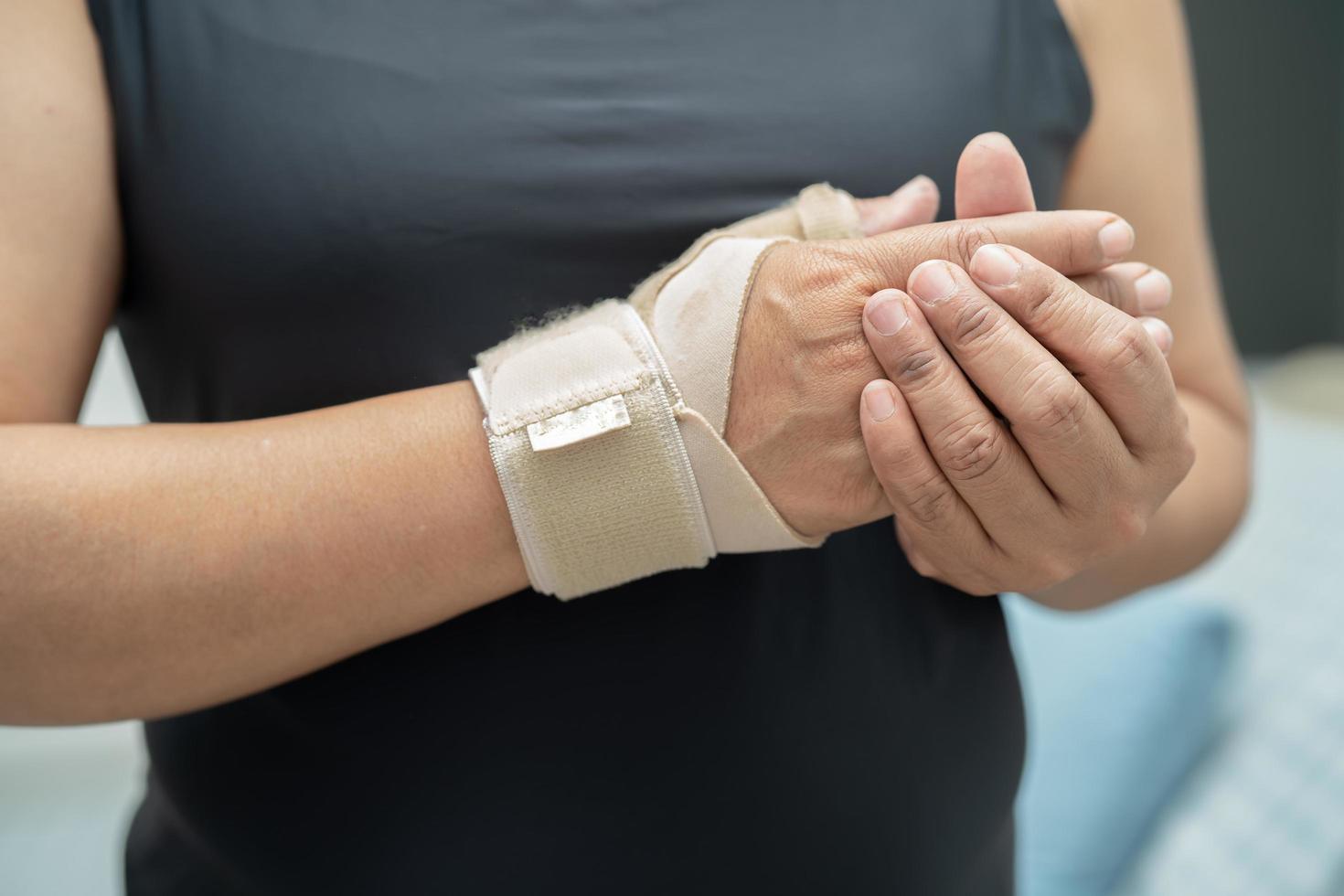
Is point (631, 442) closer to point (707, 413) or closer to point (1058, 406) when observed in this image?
point (707, 413)

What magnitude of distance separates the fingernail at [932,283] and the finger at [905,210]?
0.31ft

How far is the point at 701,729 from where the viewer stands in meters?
0.65

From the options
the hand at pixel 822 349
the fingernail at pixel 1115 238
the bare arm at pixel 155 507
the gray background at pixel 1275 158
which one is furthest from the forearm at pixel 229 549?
the gray background at pixel 1275 158

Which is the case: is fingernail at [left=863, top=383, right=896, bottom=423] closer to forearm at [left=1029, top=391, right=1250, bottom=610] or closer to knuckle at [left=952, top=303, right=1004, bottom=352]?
knuckle at [left=952, top=303, right=1004, bottom=352]

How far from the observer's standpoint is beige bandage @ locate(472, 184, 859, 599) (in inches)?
21.5

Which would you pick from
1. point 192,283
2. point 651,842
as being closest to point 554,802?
point 651,842

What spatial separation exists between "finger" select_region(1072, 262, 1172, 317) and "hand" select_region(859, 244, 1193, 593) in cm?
8

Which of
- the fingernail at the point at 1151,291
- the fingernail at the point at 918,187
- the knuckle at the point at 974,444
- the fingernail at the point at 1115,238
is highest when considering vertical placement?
the fingernail at the point at 918,187

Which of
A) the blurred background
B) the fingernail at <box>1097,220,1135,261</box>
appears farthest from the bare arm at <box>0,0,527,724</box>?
the blurred background

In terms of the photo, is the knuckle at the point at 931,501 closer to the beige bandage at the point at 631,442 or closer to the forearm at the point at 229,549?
the beige bandage at the point at 631,442

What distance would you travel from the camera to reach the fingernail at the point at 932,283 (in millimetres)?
537

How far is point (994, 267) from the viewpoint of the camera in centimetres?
54

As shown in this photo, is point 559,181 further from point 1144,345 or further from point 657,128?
point 1144,345

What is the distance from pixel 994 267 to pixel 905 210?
117 millimetres
